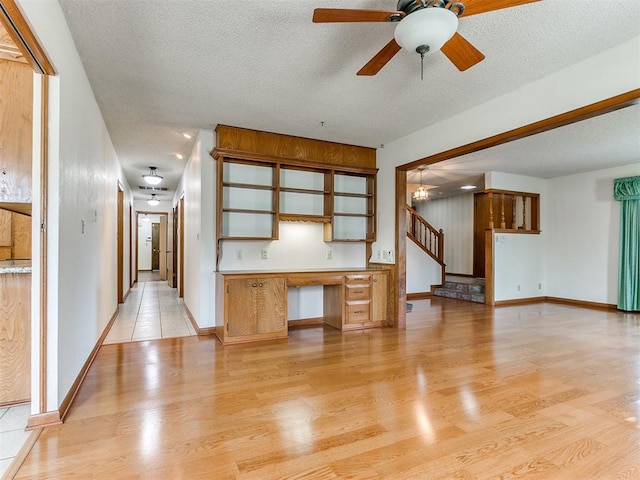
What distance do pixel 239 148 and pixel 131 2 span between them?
212 cm

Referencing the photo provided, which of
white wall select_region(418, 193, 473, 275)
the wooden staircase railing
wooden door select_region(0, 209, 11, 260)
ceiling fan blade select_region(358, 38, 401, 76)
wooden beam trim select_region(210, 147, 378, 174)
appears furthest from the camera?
white wall select_region(418, 193, 473, 275)

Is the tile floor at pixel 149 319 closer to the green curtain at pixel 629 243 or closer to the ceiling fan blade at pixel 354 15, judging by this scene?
the ceiling fan blade at pixel 354 15

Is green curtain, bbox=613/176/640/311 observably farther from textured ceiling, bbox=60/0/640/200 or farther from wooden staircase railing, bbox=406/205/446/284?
textured ceiling, bbox=60/0/640/200

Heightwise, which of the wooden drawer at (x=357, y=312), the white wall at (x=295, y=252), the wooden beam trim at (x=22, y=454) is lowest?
the wooden beam trim at (x=22, y=454)

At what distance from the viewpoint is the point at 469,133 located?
3516mm

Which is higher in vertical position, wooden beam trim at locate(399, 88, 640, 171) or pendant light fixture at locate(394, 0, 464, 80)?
pendant light fixture at locate(394, 0, 464, 80)

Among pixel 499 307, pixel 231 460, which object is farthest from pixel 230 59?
pixel 499 307

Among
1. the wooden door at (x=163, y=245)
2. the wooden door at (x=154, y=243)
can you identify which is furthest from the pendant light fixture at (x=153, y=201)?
the wooden door at (x=154, y=243)

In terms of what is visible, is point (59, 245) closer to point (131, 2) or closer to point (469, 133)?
point (131, 2)

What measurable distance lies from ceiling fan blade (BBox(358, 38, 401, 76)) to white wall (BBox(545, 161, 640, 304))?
5.89m

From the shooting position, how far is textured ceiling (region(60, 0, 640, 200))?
82.4 inches

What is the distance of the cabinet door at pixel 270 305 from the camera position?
3838 mm

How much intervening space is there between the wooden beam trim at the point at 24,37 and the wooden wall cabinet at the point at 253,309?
7.63 feet

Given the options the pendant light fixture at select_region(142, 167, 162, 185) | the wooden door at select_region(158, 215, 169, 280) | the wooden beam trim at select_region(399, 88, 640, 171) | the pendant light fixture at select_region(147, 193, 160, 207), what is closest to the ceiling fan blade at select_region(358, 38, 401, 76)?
the wooden beam trim at select_region(399, 88, 640, 171)
